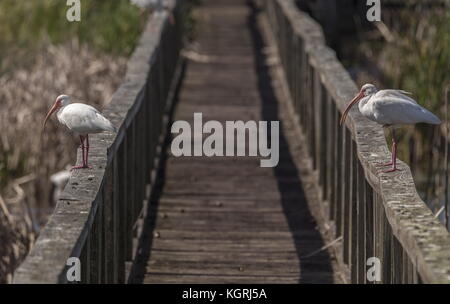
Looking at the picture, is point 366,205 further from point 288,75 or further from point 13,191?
point 288,75

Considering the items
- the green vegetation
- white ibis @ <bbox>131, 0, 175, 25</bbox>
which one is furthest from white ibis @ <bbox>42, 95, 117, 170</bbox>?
the green vegetation

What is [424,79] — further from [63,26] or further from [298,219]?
[63,26]

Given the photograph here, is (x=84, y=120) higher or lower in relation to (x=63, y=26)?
higher

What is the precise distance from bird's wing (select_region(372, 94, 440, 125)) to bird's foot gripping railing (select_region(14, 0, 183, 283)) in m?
1.36

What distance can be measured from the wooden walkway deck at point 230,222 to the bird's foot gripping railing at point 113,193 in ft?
0.66

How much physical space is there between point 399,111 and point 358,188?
2.81 ft

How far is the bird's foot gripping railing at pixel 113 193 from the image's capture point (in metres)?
4.55

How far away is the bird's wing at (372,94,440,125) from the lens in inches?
226

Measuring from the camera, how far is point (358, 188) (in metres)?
6.53

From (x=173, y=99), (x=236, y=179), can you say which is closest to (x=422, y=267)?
(x=236, y=179)

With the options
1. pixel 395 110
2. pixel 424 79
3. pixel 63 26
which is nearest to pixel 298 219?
pixel 395 110

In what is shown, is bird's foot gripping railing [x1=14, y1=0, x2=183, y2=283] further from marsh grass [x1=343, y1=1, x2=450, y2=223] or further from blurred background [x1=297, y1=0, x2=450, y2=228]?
marsh grass [x1=343, y1=1, x2=450, y2=223]

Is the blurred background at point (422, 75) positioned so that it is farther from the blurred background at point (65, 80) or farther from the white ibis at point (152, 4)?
the white ibis at point (152, 4)

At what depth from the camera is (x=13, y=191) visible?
36.2 feet
